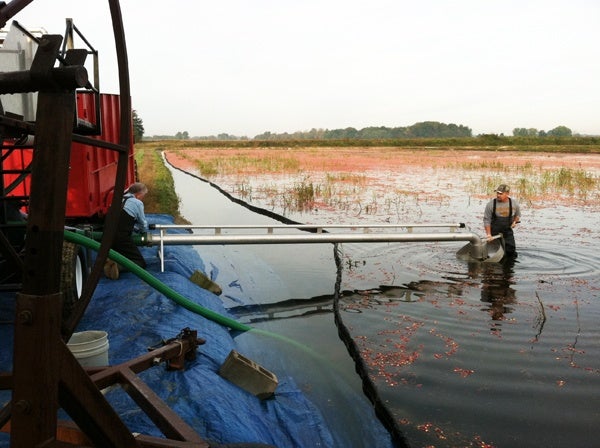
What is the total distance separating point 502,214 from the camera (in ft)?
30.8

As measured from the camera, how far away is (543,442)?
404cm

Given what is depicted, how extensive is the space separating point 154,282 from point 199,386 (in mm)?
1575

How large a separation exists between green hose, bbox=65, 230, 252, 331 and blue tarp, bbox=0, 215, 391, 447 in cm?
8

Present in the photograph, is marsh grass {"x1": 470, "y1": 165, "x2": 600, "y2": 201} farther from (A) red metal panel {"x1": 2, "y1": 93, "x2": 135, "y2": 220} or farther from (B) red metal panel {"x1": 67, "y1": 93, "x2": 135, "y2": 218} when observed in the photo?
(A) red metal panel {"x1": 2, "y1": 93, "x2": 135, "y2": 220}

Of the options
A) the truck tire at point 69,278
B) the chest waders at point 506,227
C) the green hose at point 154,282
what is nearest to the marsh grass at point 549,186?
the chest waders at point 506,227

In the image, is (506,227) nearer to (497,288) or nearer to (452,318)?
(497,288)

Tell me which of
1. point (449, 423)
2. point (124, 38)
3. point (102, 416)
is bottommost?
point (449, 423)

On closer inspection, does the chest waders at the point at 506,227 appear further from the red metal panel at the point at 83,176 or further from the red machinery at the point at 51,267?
the red machinery at the point at 51,267

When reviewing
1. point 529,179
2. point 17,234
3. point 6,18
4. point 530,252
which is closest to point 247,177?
point 529,179

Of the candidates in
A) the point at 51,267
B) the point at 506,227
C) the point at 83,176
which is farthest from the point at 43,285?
the point at 506,227

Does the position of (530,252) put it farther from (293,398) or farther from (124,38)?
(124,38)

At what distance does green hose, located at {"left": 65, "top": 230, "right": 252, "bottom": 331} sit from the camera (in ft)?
14.4

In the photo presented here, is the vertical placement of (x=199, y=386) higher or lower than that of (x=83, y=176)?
lower

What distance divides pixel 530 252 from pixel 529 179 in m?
15.2
